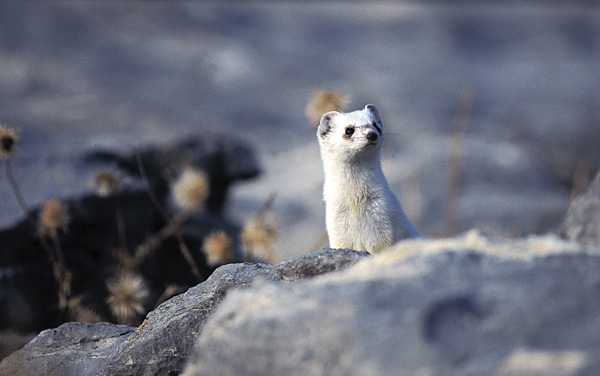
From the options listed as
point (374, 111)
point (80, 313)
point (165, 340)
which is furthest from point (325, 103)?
point (165, 340)

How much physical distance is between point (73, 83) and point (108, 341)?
382 inches

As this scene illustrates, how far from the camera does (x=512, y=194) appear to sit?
8.30 meters

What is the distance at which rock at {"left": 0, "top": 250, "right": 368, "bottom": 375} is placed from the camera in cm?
224

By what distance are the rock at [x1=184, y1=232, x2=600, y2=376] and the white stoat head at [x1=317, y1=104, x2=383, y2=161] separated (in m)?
1.84

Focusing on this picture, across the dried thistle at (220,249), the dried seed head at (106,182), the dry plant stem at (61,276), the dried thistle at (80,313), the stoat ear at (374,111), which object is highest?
the stoat ear at (374,111)

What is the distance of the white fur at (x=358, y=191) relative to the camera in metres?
3.33

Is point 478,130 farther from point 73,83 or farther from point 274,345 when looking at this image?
point 274,345

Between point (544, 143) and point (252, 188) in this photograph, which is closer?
point (252, 188)

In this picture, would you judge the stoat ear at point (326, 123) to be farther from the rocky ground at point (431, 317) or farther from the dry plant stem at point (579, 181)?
the dry plant stem at point (579, 181)

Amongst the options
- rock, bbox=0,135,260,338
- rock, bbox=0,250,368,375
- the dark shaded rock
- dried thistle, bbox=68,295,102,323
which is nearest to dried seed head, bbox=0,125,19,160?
rock, bbox=0,135,260,338

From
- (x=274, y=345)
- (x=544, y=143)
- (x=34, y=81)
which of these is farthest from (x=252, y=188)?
(x=274, y=345)

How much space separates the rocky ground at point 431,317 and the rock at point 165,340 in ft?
1.25

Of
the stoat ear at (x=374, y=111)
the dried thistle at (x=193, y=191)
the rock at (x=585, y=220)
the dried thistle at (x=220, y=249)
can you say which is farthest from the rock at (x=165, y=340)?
the dried thistle at (x=193, y=191)

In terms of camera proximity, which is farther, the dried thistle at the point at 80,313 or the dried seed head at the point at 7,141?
the dried thistle at the point at 80,313
